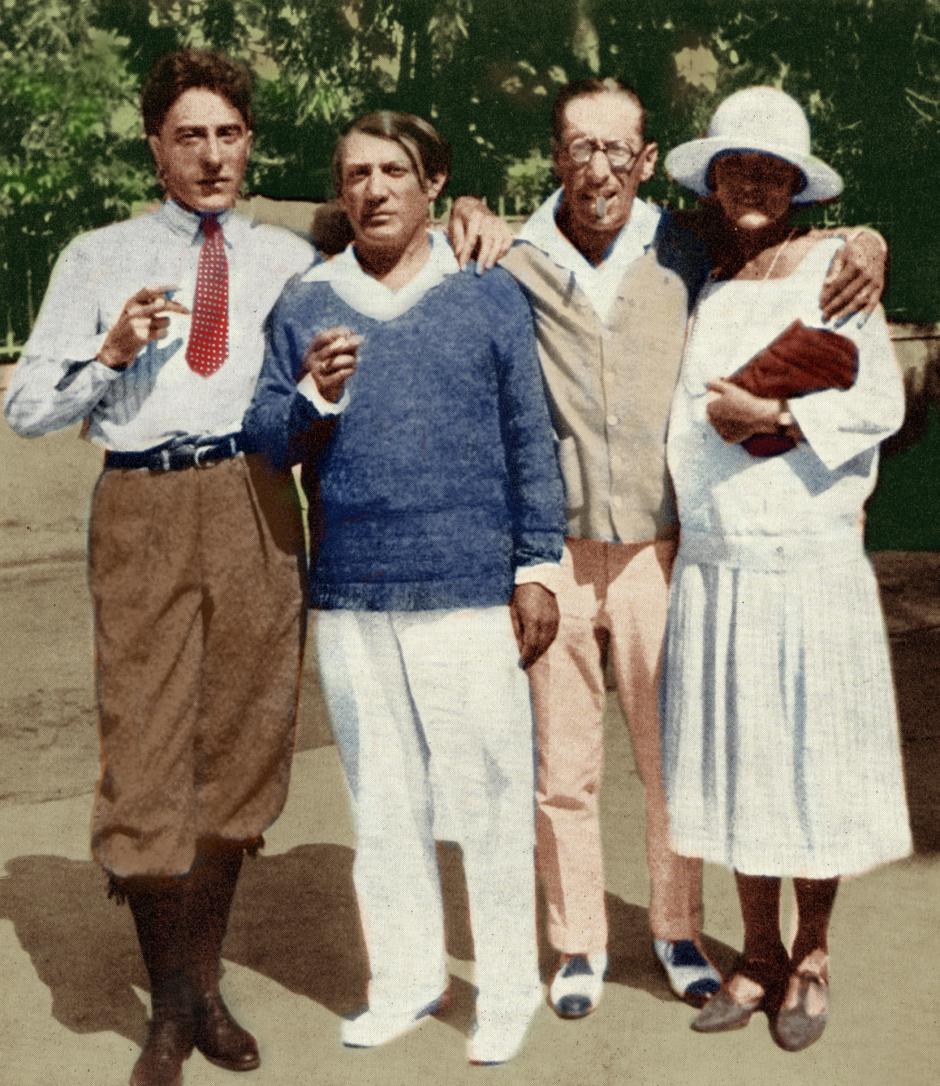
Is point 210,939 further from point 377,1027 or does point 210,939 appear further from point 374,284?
point 374,284

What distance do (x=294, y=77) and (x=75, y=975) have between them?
10018 mm

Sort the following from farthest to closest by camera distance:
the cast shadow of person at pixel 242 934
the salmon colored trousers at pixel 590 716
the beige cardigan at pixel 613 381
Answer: the cast shadow of person at pixel 242 934 < the salmon colored trousers at pixel 590 716 < the beige cardigan at pixel 613 381

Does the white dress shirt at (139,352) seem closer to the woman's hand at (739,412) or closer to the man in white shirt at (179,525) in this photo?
the man in white shirt at (179,525)

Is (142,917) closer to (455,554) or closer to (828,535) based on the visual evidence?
(455,554)

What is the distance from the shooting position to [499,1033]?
415 centimetres

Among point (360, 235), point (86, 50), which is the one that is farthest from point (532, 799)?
point (86, 50)

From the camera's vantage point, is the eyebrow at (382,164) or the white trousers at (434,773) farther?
the white trousers at (434,773)

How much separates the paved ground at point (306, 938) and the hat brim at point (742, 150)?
80.5 inches

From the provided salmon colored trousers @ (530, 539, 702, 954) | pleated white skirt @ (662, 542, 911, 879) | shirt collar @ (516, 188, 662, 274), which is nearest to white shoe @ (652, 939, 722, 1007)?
salmon colored trousers @ (530, 539, 702, 954)

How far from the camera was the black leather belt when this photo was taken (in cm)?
404

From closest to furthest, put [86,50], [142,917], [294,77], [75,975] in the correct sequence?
1. [142,917]
2. [75,975]
3. [294,77]
4. [86,50]

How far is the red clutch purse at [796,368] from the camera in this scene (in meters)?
3.97

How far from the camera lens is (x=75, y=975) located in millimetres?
4766

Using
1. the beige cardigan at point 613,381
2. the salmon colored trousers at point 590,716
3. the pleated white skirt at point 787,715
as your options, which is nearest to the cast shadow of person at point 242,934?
the salmon colored trousers at point 590,716
